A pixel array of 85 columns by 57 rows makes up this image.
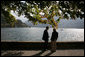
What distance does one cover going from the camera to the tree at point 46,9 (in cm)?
833

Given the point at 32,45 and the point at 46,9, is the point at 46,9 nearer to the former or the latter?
the point at 46,9

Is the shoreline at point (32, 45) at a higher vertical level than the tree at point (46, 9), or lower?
lower

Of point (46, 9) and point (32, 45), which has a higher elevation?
point (46, 9)

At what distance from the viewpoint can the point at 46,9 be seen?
10.1 metres

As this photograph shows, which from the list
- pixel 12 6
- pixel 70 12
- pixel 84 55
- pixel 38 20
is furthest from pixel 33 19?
pixel 84 55

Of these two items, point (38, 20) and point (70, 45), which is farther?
point (70, 45)

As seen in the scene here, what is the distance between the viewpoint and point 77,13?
8422 mm

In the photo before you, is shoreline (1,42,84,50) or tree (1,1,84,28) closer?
tree (1,1,84,28)

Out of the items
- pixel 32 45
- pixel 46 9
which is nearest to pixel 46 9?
pixel 46 9

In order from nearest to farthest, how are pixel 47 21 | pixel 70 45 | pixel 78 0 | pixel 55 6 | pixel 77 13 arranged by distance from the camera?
pixel 78 0 < pixel 77 13 < pixel 55 6 < pixel 47 21 < pixel 70 45

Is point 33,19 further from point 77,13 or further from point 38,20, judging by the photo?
point 77,13

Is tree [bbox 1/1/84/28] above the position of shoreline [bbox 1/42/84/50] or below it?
above

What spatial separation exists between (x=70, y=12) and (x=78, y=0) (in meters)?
1.13

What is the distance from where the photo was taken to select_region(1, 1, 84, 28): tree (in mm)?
8333
